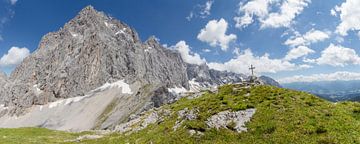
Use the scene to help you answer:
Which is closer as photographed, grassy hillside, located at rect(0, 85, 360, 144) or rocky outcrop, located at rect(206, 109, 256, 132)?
grassy hillside, located at rect(0, 85, 360, 144)

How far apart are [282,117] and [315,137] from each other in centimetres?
517

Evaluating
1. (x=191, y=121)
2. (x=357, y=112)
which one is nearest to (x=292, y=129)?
(x=357, y=112)

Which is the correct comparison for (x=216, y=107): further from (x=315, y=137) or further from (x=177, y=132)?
(x=315, y=137)

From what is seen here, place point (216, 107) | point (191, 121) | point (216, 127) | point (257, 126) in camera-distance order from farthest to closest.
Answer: point (216, 107)
point (191, 121)
point (216, 127)
point (257, 126)

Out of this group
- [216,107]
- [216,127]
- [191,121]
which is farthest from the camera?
[216,107]

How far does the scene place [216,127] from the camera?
1234 inches

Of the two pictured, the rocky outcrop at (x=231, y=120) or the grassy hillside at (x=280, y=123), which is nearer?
the grassy hillside at (x=280, y=123)

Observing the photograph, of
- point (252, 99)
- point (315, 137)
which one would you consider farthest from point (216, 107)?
point (315, 137)

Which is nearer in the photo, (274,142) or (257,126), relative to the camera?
(274,142)

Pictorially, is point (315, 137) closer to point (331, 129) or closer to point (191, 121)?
point (331, 129)

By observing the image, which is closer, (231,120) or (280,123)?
(280,123)

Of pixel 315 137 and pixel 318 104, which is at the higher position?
pixel 318 104

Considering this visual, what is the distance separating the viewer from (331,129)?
25.7 meters

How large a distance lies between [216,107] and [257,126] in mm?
8810
